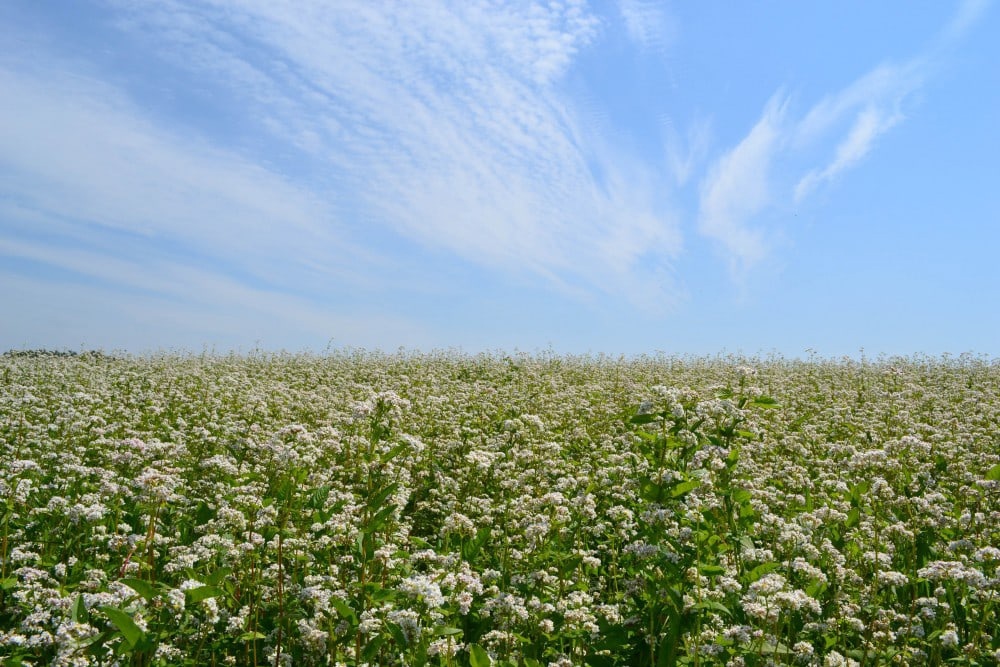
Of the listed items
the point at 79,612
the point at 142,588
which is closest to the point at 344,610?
the point at 142,588

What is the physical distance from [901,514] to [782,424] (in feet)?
16.6

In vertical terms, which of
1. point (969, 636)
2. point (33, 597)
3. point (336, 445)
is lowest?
point (33, 597)

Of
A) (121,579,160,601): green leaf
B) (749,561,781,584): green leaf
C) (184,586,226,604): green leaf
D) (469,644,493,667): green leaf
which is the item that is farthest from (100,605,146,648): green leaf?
(749,561,781,584): green leaf

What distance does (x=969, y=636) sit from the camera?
527 centimetres

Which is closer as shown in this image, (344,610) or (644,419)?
(344,610)

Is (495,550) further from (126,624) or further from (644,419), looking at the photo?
(126,624)

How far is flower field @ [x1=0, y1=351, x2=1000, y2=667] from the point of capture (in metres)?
4.33

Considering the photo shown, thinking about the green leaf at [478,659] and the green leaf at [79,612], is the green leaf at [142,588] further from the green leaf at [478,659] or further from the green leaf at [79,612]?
the green leaf at [478,659]

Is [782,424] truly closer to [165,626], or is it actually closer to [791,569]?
[791,569]

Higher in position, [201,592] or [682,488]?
→ [682,488]

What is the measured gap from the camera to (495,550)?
6.60 metres

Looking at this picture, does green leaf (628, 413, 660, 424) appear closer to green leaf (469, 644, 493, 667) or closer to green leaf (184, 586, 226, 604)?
green leaf (469, 644, 493, 667)

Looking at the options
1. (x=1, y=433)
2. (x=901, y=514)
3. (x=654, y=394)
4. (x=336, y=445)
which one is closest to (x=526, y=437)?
(x=336, y=445)

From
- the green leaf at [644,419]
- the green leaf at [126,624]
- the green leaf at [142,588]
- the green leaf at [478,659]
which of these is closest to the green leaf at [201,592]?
the green leaf at [142,588]
